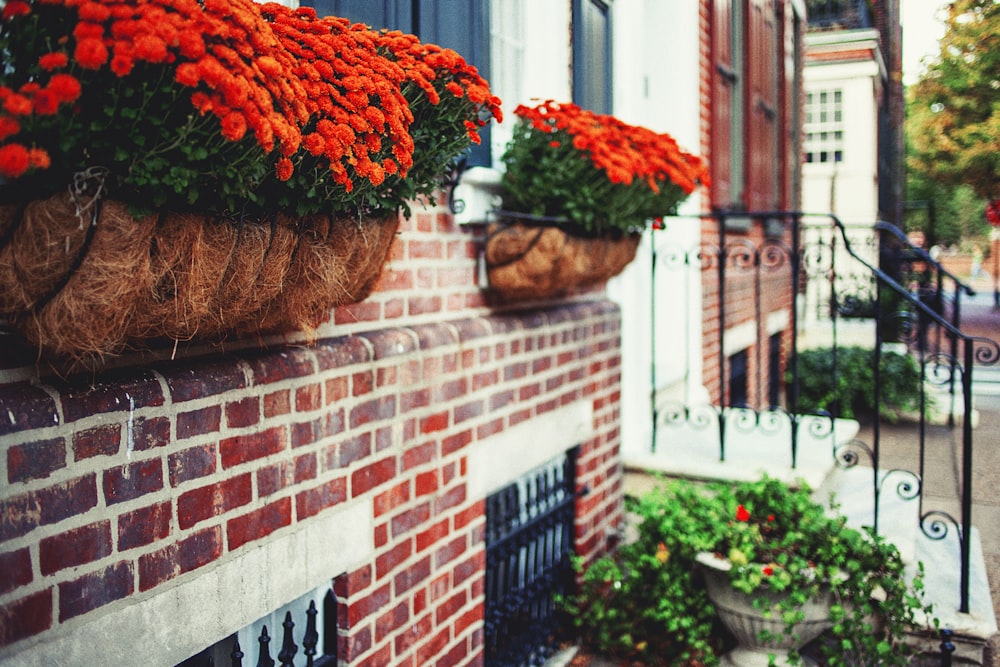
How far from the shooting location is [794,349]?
4.73m

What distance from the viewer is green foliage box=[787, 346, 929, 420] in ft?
26.7

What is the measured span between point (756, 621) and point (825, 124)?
15.6m

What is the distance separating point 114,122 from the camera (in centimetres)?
141

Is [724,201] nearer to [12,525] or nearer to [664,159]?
[664,159]

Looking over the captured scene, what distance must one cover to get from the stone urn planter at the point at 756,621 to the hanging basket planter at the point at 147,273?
90.4 inches

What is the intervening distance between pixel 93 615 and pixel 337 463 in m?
0.83

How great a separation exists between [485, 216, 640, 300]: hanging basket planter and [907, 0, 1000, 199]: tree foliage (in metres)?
9.61

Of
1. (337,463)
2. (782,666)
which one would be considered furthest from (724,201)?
(337,463)

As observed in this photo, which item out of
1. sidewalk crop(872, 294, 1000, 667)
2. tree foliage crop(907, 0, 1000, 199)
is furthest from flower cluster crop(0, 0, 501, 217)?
tree foliage crop(907, 0, 1000, 199)

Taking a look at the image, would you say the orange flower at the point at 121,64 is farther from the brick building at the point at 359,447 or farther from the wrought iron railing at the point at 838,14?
the wrought iron railing at the point at 838,14

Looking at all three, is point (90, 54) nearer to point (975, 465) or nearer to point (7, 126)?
point (7, 126)

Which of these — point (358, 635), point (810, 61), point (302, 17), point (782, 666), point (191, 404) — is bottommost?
point (782, 666)

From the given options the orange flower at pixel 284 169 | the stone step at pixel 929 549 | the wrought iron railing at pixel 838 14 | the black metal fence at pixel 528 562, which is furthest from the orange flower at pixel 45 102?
the wrought iron railing at pixel 838 14

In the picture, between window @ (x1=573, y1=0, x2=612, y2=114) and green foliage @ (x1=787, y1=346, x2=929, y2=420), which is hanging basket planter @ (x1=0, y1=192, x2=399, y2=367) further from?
green foliage @ (x1=787, y1=346, x2=929, y2=420)
